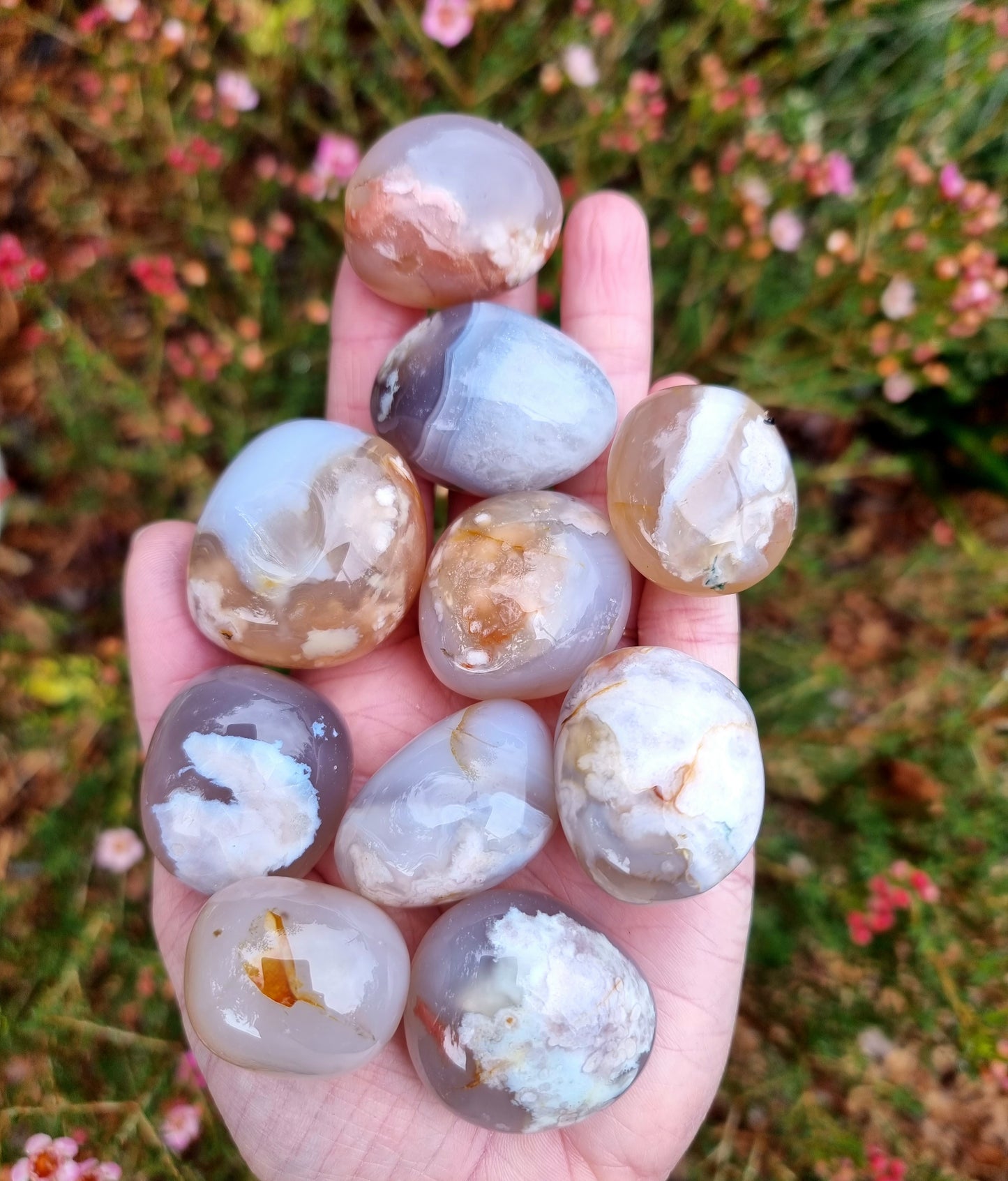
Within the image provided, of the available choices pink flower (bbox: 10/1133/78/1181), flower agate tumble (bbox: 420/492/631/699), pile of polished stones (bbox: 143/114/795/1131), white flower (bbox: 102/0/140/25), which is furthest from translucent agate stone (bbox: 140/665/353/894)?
white flower (bbox: 102/0/140/25)

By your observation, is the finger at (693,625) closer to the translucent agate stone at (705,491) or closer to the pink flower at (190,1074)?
the translucent agate stone at (705,491)

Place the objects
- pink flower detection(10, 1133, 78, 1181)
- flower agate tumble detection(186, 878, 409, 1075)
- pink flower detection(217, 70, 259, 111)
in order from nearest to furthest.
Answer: flower agate tumble detection(186, 878, 409, 1075)
pink flower detection(10, 1133, 78, 1181)
pink flower detection(217, 70, 259, 111)

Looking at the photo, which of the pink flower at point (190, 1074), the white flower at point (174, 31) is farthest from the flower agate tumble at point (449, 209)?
the pink flower at point (190, 1074)

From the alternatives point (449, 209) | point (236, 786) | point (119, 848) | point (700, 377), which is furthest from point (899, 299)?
point (119, 848)

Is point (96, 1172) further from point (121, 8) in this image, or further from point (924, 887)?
point (121, 8)

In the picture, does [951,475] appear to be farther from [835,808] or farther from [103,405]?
[103,405]

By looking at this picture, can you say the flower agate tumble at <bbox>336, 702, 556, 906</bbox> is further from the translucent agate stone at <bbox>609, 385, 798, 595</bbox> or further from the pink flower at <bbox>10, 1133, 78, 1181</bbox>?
the pink flower at <bbox>10, 1133, 78, 1181</bbox>
